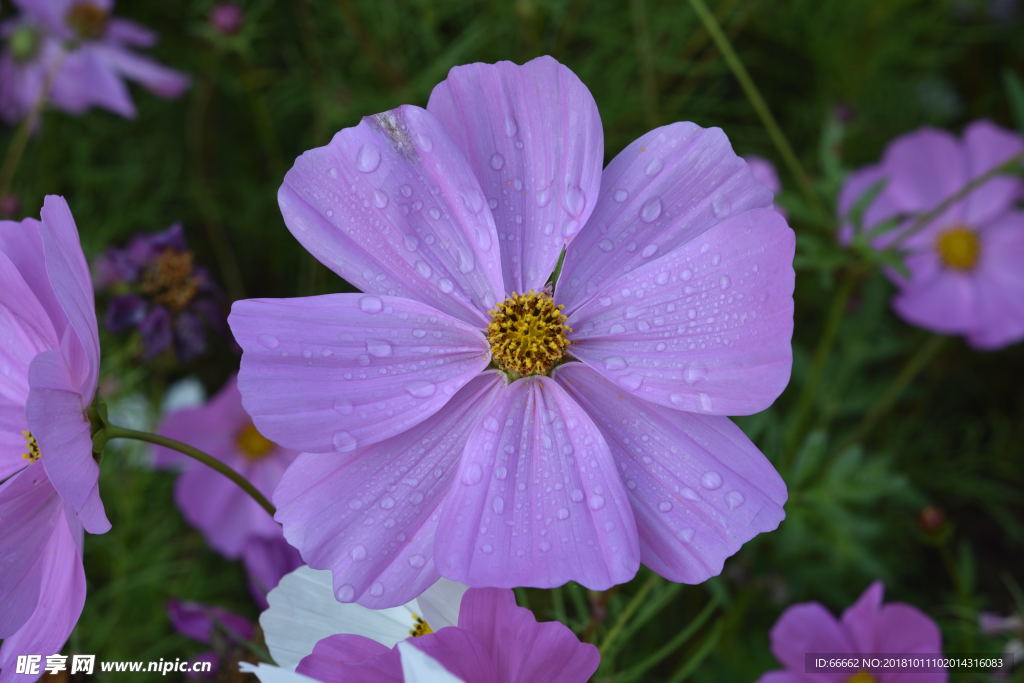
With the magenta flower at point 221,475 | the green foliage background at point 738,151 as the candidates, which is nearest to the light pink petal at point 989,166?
the green foliage background at point 738,151

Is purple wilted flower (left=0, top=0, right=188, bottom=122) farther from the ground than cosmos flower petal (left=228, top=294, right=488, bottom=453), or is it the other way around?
purple wilted flower (left=0, top=0, right=188, bottom=122)

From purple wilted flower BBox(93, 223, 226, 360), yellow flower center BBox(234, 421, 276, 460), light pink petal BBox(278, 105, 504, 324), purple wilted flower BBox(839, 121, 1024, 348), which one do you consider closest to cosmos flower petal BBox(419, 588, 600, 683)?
light pink petal BBox(278, 105, 504, 324)

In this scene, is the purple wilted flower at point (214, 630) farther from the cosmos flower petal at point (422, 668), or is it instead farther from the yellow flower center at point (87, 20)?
the yellow flower center at point (87, 20)

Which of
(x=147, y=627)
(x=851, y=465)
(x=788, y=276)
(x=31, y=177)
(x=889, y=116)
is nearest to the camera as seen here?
(x=788, y=276)

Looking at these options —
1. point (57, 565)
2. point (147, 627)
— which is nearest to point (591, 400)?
point (57, 565)

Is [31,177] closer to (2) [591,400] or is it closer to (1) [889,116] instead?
(2) [591,400]

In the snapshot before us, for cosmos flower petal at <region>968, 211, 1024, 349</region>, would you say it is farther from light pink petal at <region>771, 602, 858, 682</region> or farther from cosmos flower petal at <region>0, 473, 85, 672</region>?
cosmos flower petal at <region>0, 473, 85, 672</region>

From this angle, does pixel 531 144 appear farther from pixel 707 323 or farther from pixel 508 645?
pixel 508 645
